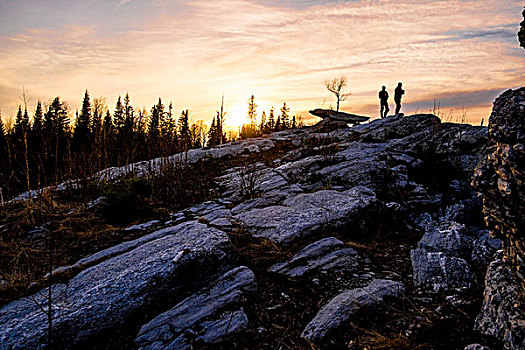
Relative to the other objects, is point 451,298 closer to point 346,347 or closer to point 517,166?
point 346,347

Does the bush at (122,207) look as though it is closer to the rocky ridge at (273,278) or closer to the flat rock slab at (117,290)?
the rocky ridge at (273,278)

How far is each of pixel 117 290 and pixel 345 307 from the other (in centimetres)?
270

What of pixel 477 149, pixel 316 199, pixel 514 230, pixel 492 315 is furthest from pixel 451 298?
pixel 477 149

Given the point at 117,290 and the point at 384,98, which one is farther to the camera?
the point at 384,98

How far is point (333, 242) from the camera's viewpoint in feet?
15.3

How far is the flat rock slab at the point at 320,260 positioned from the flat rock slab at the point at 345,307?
756mm

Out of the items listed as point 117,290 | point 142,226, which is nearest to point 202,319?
point 117,290

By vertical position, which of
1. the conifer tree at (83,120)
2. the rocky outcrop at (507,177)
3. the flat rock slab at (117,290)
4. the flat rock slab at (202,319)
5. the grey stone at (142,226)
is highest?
the conifer tree at (83,120)

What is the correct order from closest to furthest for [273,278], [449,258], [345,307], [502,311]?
[502,311]
[345,307]
[449,258]
[273,278]

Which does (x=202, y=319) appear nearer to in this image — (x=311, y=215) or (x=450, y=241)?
(x=311, y=215)

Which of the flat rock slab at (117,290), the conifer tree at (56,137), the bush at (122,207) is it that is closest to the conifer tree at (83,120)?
the conifer tree at (56,137)

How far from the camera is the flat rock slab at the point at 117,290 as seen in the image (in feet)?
9.70

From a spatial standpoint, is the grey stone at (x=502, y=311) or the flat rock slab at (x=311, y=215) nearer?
the grey stone at (x=502, y=311)

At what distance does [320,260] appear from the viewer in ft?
14.2
